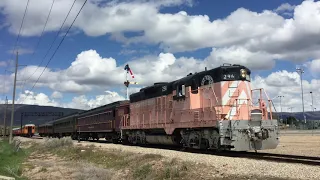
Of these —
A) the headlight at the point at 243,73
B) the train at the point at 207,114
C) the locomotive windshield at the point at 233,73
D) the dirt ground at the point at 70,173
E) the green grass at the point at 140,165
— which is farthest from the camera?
the headlight at the point at 243,73

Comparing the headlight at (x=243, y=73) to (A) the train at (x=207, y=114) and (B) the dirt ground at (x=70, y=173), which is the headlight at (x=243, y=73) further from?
(B) the dirt ground at (x=70, y=173)

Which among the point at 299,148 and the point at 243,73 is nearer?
the point at 243,73

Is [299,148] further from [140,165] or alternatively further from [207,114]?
[140,165]

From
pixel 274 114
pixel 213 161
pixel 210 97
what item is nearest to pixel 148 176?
A: pixel 213 161

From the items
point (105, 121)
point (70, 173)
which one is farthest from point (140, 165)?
point (105, 121)

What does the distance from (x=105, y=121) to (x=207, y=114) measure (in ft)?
64.6

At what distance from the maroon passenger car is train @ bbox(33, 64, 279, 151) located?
4.51m

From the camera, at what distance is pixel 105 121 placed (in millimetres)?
35500

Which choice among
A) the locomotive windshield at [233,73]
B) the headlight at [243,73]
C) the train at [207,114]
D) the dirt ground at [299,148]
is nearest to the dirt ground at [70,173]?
the train at [207,114]

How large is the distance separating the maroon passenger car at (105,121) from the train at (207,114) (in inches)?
178

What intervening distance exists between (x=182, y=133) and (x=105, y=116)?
17081 millimetres

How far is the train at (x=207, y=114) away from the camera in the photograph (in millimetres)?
→ 15959

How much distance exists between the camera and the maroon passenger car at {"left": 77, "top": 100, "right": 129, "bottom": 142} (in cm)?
3203

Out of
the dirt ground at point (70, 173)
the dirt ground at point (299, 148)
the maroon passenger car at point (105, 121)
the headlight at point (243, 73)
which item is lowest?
the dirt ground at point (70, 173)
